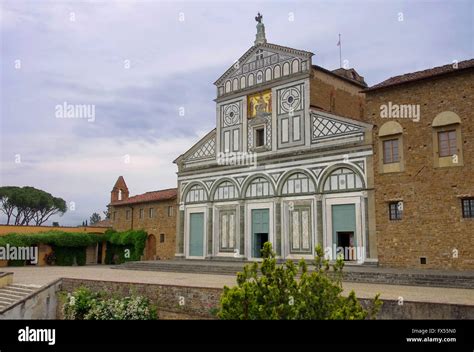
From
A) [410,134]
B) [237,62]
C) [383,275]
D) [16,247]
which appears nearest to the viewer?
[383,275]

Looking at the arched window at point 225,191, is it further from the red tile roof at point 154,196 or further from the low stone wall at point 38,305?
the low stone wall at point 38,305

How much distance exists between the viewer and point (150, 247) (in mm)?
36219

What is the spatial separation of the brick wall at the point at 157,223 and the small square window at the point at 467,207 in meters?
20.1

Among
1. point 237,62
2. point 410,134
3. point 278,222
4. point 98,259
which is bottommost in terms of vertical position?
point 98,259

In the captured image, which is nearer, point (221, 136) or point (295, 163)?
point (295, 163)

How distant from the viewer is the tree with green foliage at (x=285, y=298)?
7766mm

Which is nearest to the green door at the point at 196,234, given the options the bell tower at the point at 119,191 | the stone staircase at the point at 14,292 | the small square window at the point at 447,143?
the stone staircase at the point at 14,292

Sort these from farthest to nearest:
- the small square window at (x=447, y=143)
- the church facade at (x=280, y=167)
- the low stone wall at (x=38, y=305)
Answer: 1. the church facade at (x=280, y=167)
2. the small square window at (x=447, y=143)
3. the low stone wall at (x=38, y=305)

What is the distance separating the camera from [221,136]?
3100 centimetres

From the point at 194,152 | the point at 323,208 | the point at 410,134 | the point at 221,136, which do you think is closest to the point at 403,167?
the point at 410,134

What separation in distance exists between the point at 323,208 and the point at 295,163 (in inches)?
126

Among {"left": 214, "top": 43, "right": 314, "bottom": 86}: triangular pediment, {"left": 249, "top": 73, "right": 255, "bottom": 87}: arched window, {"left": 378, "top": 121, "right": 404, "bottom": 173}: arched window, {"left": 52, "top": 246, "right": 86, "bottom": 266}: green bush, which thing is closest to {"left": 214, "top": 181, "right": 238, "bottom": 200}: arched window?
{"left": 249, "top": 73, "right": 255, "bottom": 87}: arched window

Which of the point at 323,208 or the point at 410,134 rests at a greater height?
the point at 410,134
